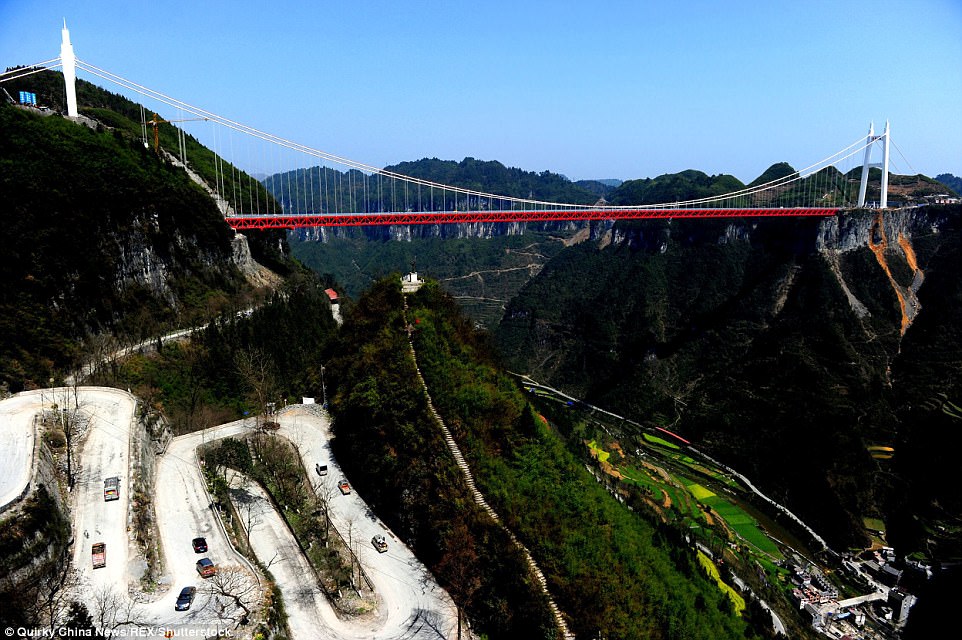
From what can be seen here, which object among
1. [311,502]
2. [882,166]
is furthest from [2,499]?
[882,166]

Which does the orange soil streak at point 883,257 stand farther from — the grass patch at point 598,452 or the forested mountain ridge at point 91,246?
the forested mountain ridge at point 91,246

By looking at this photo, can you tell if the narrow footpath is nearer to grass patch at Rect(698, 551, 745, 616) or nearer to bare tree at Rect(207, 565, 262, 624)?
bare tree at Rect(207, 565, 262, 624)

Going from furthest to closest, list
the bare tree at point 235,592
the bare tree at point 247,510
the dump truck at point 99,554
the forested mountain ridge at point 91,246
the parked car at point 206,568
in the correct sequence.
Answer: the forested mountain ridge at point 91,246 < the bare tree at point 247,510 < the parked car at point 206,568 < the dump truck at point 99,554 < the bare tree at point 235,592

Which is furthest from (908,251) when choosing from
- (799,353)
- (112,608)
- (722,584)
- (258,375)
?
(112,608)

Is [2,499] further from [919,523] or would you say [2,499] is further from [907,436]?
[907,436]

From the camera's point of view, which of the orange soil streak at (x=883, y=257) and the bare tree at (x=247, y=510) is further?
the orange soil streak at (x=883, y=257)

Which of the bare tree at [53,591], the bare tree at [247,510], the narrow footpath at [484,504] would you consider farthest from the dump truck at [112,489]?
the narrow footpath at [484,504]
